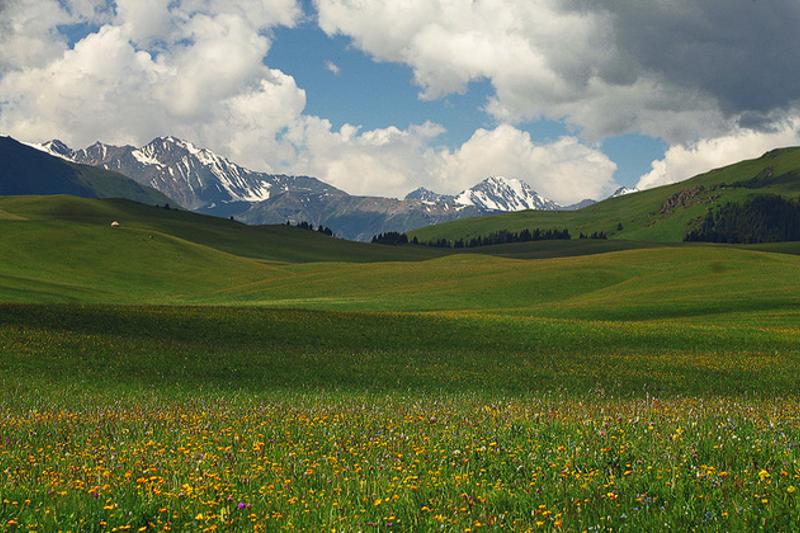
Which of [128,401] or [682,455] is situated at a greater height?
[682,455]

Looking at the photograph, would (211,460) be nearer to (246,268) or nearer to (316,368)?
(316,368)

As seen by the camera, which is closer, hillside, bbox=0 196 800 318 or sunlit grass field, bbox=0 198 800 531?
sunlit grass field, bbox=0 198 800 531

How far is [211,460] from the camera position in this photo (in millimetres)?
11156

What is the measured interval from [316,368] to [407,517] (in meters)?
26.8

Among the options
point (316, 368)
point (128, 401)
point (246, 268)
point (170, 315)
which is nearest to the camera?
point (128, 401)

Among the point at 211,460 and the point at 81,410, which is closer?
the point at 211,460

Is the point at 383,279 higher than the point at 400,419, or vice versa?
the point at 400,419

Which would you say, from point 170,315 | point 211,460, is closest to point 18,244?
point 170,315

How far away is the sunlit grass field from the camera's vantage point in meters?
8.55

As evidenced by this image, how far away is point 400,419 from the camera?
15.8 meters

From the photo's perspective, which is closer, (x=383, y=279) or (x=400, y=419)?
(x=400, y=419)

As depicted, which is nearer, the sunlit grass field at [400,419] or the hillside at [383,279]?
the sunlit grass field at [400,419]

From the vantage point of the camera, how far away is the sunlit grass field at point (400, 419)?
855cm

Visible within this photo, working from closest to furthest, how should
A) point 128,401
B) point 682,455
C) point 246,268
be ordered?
point 682,455, point 128,401, point 246,268
